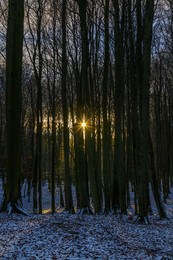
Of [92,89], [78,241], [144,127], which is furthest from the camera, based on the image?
[92,89]

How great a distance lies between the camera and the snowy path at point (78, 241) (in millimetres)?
4992

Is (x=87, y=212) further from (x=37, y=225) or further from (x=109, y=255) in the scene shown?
(x=109, y=255)

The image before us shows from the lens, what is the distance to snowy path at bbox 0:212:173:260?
499cm

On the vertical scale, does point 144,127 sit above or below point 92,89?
below

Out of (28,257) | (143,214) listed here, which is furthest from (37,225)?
(143,214)

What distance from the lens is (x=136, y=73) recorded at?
11367 millimetres

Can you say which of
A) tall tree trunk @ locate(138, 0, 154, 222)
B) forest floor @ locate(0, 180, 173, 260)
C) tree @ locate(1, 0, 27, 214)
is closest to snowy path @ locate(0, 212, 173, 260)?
forest floor @ locate(0, 180, 173, 260)

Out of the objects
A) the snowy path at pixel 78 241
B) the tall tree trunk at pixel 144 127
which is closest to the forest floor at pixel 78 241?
the snowy path at pixel 78 241

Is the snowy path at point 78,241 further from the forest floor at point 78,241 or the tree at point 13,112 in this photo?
the tree at point 13,112

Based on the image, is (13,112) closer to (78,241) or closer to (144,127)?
(144,127)

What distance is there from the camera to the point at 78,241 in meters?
5.84

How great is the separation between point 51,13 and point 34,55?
3104mm

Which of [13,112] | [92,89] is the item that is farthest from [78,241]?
[92,89]

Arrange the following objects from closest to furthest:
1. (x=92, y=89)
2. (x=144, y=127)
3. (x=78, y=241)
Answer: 1. (x=78, y=241)
2. (x=144, y=127)
3. (x=92, y=89)
